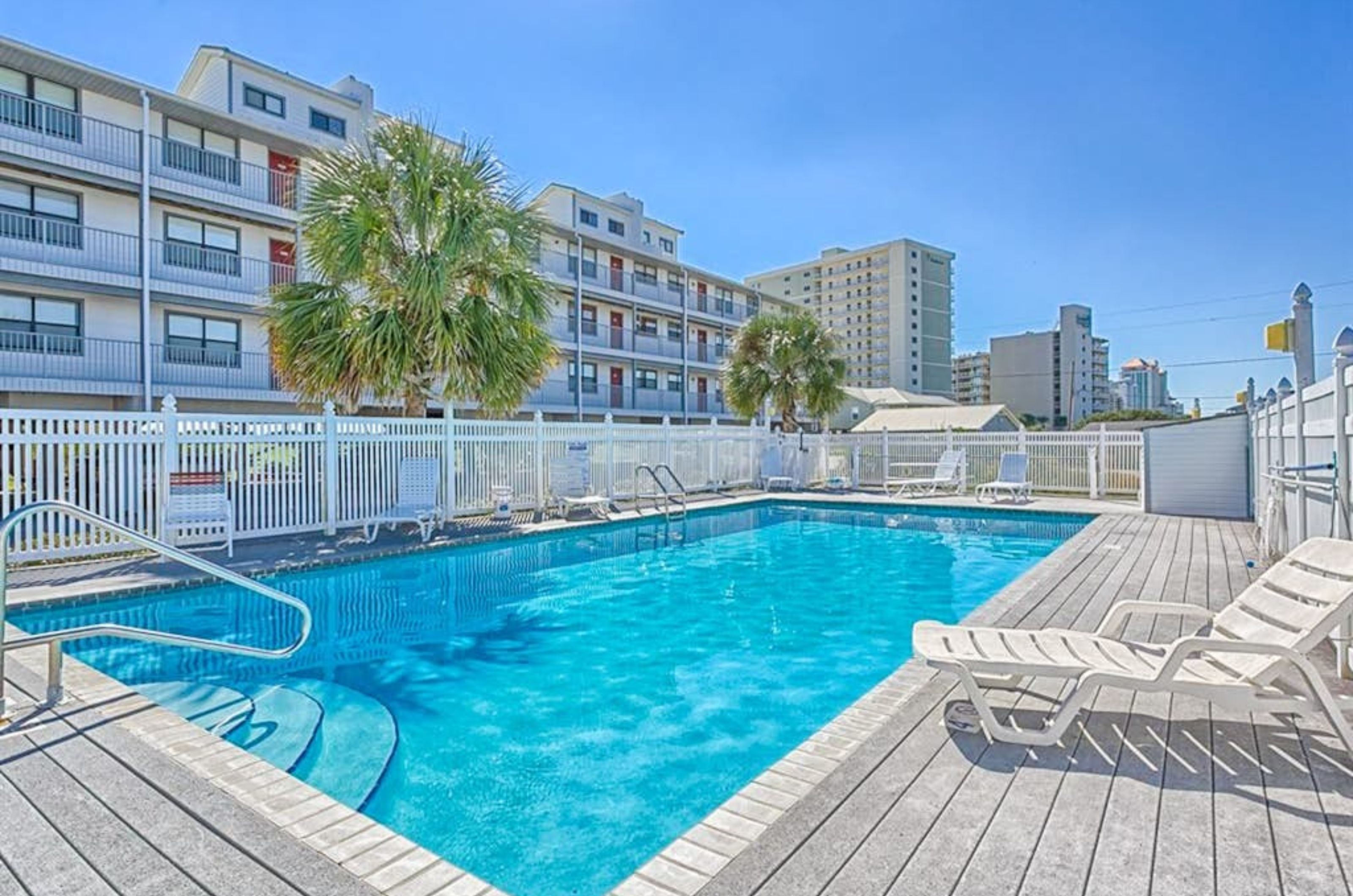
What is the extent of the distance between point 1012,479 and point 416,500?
39.4 feet

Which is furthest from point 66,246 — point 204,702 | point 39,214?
point 204,702

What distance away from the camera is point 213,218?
19.6m

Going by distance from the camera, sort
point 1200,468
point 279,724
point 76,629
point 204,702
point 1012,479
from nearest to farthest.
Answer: point 76,629, point 279,724, point 204,702, point 1200,468, point 1012,479

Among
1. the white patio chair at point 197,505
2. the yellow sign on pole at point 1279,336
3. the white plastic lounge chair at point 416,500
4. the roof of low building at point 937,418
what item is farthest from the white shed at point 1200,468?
the roof of low building at point 937,418

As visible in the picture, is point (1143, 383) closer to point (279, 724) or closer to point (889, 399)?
point (889, 399)

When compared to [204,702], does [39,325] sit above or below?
above

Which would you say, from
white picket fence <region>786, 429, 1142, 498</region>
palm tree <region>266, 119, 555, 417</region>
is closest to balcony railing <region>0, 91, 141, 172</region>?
palm tree <region>266, 119, 555, 417</region>

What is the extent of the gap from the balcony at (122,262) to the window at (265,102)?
15.4 feet

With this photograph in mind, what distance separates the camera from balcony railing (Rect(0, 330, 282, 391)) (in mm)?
16625

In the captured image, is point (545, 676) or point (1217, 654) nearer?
point (1217, 654)

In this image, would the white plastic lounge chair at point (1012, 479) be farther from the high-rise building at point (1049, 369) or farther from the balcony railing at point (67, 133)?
the high-rise building at point (1049, 369)

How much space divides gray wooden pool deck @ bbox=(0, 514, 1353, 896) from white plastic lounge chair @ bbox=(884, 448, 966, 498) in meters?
13.1

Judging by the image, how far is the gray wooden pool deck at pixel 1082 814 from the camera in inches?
81.4

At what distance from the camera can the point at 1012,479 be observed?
15164mm
